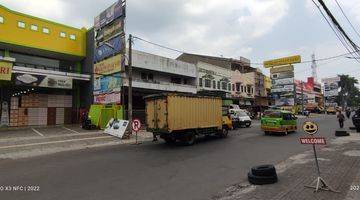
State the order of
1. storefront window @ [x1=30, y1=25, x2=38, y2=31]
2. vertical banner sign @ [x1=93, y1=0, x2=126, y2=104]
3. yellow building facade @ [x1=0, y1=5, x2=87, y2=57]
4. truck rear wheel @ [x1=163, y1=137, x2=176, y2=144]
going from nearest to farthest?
Result: truck rear wheel @ [x1=163, y1=137, x2=176, y2=144] → yellow building facade @ [x1=0, y1=5, x2=87, y2=57] → vertical banner sign @ [x1=93, y1=0, x2=126, y2=104] → storefront window @ [x1=30, y1=25, x2=38, y2=31]

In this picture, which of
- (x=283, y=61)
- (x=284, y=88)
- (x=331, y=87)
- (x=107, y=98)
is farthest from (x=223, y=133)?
(x=331, y=87)

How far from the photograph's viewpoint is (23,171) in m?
11.8

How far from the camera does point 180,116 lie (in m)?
19.0

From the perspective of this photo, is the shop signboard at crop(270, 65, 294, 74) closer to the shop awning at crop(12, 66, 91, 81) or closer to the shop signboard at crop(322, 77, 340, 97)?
the shop signboard at crop(322, 77, 340, 97)

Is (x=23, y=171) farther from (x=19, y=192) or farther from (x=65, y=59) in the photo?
(x=65, y=59)

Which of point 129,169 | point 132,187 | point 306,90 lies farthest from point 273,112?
point 306,90

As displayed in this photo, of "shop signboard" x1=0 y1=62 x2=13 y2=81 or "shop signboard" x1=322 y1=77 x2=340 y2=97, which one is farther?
"shop signboard" x1=322 y1=77 x2=340 y2=97

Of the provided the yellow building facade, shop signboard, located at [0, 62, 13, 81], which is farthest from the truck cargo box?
the yellow building facade

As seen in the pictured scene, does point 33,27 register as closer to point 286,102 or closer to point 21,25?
point 21,25

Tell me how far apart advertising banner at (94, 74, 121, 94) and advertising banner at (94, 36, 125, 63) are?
2.16 m

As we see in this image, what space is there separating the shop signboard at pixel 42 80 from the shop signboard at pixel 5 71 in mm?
1111

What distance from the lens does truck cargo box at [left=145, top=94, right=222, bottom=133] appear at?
18.5m

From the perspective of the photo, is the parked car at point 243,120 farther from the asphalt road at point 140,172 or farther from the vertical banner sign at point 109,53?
the asphalt road at point 140,172

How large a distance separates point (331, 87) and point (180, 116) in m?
86.7
